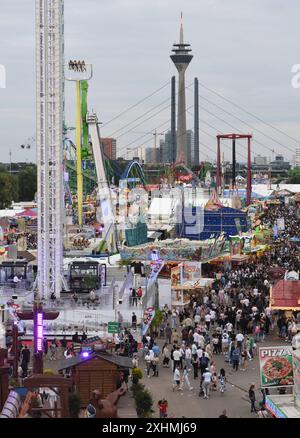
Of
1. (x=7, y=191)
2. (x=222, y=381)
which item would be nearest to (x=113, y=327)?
(x=222, y=381)

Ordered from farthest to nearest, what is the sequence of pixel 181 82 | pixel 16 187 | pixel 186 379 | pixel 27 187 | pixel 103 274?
pixel 181 82 < pixel 27 187 < pixel 16 187 < pixel 103 274 < pixel 186 379

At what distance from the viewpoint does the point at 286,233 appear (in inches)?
1897

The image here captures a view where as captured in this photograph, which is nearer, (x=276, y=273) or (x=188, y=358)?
(x=188, y=358)

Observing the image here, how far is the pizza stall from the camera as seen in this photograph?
50.0 feet

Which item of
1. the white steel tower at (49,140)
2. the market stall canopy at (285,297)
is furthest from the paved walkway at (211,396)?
the white steel tower at (49,140)

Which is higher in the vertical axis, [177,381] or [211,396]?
[177,381]

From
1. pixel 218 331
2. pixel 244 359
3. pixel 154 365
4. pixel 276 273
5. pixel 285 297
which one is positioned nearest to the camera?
pixel 154 365

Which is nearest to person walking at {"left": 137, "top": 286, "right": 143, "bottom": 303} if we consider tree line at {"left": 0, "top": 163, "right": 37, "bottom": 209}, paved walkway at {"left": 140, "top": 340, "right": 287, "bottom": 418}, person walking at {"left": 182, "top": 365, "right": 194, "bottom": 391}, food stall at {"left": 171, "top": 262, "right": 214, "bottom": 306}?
food stall at {"left": 171, "top": 262, "right": 214, "bottom": 306}

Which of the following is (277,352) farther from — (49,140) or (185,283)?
(185,283)

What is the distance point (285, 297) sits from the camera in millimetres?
23281

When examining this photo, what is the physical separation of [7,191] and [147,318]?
63.1m

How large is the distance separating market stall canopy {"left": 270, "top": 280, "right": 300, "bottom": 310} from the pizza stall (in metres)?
6.94

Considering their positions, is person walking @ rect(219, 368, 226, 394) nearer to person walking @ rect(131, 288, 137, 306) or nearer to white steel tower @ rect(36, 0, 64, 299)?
person walking @ rect(131, 288, 137, 306)
